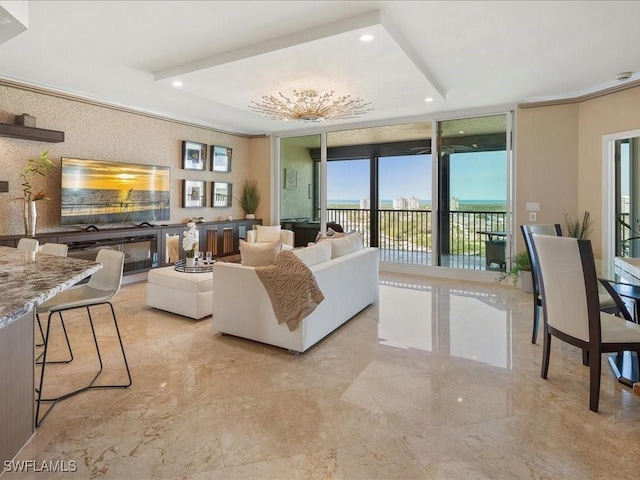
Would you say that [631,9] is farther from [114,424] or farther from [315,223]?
[315,223]

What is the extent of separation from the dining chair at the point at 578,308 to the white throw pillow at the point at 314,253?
5.45ft

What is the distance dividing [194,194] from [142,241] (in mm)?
1508

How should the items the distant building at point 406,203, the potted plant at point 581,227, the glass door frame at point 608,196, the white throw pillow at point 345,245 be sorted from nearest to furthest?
the white throw pillow at point 345,245 < the glass door frame at point 608,196 < the potted plant at point 581,227 < the distant building at point 406,203

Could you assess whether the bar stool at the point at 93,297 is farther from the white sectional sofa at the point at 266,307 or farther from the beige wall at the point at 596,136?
the beige wall at the point at 596,136

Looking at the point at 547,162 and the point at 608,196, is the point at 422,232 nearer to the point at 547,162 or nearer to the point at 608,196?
the point at 547,162

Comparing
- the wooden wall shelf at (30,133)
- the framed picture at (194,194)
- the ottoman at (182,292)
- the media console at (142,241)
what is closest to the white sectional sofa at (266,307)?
the ottoman at (182,292)

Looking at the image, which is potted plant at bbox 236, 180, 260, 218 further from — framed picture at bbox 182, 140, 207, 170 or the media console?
framed picture at bbox 182, 140, 207, 170

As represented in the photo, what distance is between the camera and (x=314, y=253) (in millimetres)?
3176

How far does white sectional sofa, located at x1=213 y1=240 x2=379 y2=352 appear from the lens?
9.62ft

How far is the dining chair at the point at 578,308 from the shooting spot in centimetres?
206

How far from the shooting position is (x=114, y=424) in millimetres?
1980

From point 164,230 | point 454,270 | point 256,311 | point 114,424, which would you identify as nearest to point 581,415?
point 256,311

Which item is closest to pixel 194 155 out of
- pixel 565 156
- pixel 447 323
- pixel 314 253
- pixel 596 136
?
pixel 314 253

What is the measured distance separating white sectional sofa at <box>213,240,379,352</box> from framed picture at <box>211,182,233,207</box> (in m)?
4.03
